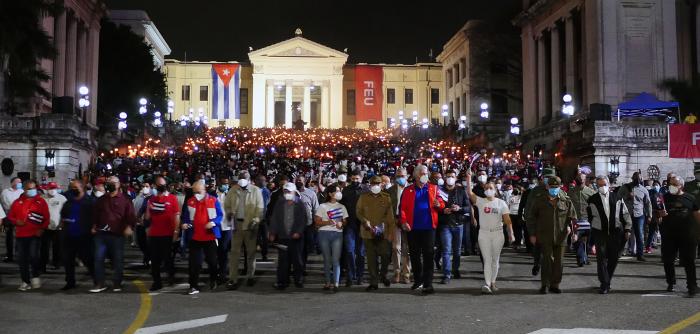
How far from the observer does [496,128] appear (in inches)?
2436

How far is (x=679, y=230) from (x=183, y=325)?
270 inches

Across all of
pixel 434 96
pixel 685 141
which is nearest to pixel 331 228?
pixel 685 141

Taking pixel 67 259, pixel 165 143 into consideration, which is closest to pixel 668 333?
Answer: pixel 67 259

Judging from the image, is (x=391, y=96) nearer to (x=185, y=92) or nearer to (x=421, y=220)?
(x=185, y=92)

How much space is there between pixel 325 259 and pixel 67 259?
397 cm

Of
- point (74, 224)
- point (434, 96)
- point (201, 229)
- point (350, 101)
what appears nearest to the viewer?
point (201, 229)

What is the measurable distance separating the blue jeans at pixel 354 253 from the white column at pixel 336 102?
77112 mm

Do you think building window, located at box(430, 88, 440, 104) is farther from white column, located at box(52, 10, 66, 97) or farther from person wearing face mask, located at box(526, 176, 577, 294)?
person wearing face mask, located at box(526, 176, 577, 294)

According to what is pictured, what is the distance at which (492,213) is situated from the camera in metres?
10.3

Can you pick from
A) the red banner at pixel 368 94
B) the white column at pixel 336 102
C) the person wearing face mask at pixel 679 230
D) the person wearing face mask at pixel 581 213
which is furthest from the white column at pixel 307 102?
the person wearing face mask at pixel 679 230

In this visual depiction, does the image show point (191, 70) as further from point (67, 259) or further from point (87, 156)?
point (67, 259)

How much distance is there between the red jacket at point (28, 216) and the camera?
10.9 meters

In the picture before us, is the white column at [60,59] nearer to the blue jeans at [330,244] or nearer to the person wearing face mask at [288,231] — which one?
the person wearing face mask at [288,231]

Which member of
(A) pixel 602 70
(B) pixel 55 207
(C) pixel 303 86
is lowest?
(B) pixel 55 207
